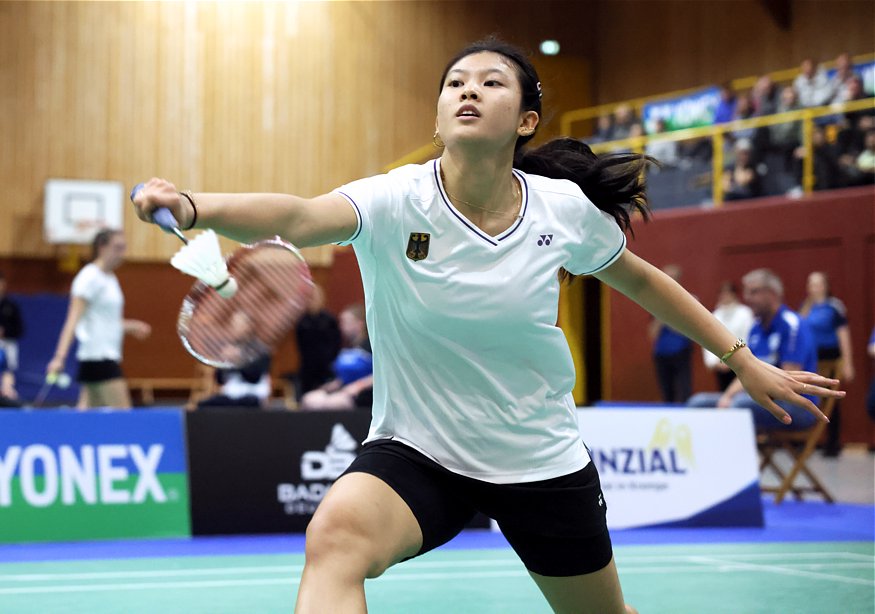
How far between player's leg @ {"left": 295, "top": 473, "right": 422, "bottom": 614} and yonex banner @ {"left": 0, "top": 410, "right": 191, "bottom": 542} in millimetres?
4502

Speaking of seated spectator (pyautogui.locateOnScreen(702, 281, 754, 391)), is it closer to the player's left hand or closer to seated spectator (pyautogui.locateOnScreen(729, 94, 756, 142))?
seated spectator (pyautogui.locateOnScreen(729, 94, 756, 142))

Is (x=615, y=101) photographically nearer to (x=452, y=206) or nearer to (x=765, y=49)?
(x=765, y=49)

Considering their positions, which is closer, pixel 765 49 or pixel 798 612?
pixel 798 612

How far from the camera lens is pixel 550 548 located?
289 centimetres

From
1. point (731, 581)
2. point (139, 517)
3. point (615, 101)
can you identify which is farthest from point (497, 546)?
point (615, 101)

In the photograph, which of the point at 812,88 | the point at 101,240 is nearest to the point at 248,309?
the point at 101,240

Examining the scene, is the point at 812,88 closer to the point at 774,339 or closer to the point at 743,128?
Result: the point at 743,128

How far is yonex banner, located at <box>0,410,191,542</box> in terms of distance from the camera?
6.65m

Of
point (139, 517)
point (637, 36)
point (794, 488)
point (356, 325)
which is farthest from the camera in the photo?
point (637, 36)

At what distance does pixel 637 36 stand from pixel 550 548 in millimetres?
19363

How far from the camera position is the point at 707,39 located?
1975cm

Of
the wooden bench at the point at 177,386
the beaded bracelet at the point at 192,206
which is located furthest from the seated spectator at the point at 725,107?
the beaded bracelet at the point at 192,206

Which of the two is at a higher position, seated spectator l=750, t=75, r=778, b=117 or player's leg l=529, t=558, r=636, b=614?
seated spectator l=750, t=75, r=778, b=117

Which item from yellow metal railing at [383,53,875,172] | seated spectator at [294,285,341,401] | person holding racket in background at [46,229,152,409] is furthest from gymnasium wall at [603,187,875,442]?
person holding racket in background at [46,229,152,409]
